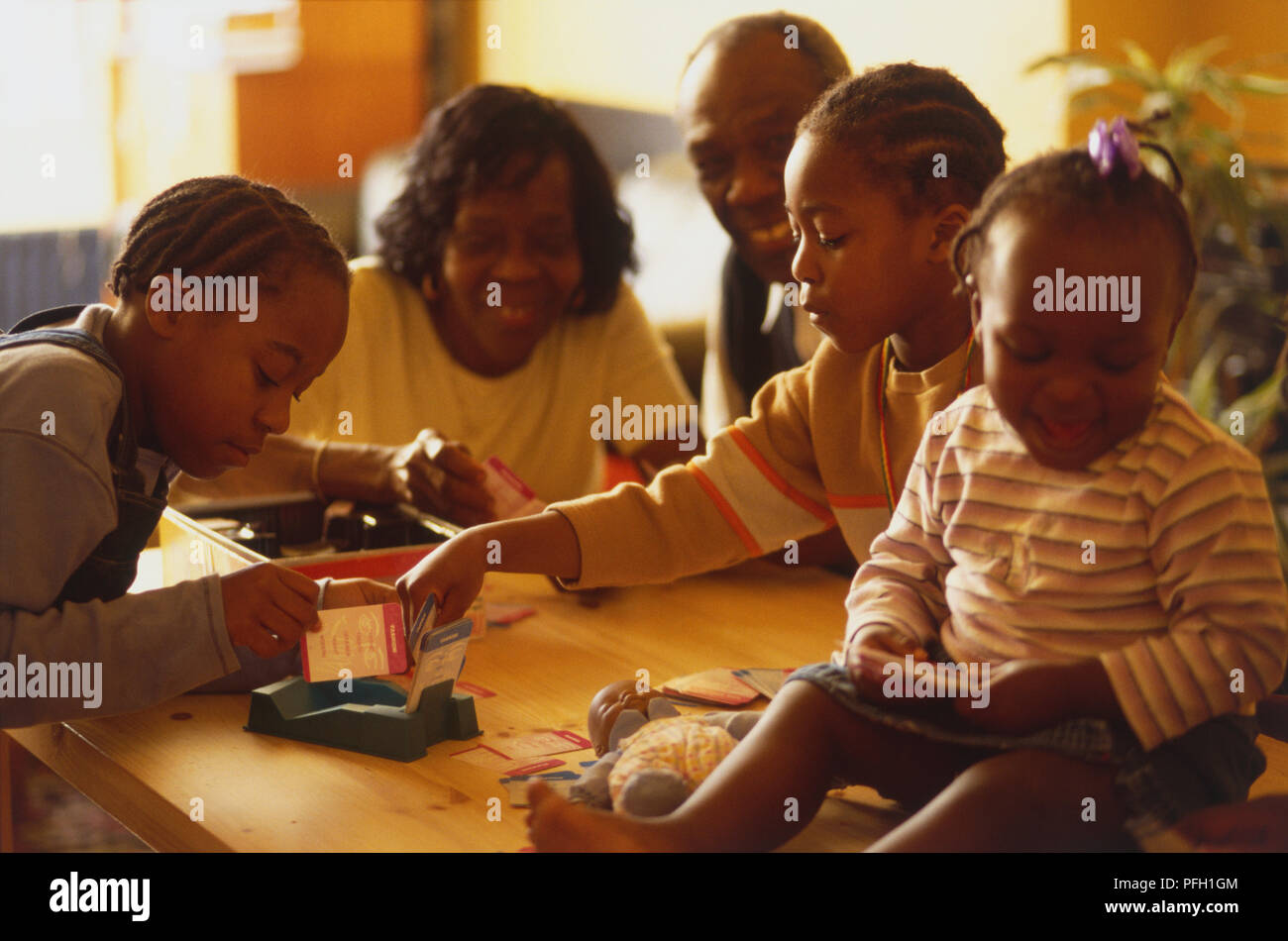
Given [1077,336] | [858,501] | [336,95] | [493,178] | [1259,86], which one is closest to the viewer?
[1077,336]

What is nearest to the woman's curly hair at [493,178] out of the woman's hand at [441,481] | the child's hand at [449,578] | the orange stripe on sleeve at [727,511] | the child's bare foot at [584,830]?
the woman's hand at [441,481]

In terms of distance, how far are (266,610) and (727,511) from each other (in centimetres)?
42

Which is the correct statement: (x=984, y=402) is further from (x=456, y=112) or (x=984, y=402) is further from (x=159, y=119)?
(x=159, y=119)

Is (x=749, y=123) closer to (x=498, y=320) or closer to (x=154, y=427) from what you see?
(x=498, y=320)

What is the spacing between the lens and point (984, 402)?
880mm

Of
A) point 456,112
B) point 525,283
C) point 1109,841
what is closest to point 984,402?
A: point 1109,841

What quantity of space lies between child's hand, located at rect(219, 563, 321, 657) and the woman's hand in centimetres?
44

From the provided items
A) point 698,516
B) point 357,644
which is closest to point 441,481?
point 698,516

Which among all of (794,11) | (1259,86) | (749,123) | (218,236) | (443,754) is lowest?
(443,754)

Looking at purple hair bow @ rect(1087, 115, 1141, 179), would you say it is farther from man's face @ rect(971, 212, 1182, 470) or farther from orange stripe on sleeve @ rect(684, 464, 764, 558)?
orange stripe on sleeve @ rect(684, 464, 764, 558)

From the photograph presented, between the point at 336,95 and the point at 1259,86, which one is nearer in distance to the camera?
the point at 1259,86

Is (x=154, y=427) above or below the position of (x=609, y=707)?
above

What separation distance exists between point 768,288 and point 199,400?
1.05m

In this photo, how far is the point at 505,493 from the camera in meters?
1.44
